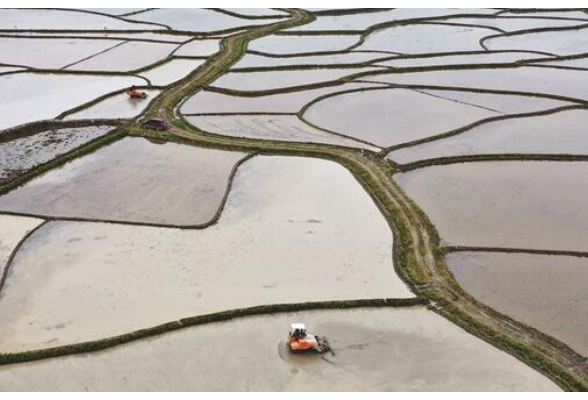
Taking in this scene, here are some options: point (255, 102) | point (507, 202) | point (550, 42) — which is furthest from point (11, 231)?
point (550, 42)

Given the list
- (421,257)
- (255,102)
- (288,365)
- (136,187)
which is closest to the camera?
(288,365)

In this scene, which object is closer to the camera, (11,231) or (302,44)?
(11,231)

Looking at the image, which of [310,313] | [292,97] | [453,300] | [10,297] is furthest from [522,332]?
[292,97]

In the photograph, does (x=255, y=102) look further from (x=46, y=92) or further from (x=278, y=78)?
(x=46, y=92)

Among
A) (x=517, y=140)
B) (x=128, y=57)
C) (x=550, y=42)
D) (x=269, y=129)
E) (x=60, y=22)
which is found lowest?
(x=269, y=129)

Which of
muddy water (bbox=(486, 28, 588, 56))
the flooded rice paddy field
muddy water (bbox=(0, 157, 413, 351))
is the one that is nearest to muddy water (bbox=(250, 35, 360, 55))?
the flooded rice paddy field

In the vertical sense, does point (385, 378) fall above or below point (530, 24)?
below

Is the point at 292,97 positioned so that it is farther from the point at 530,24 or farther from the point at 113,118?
the point at 530,24
